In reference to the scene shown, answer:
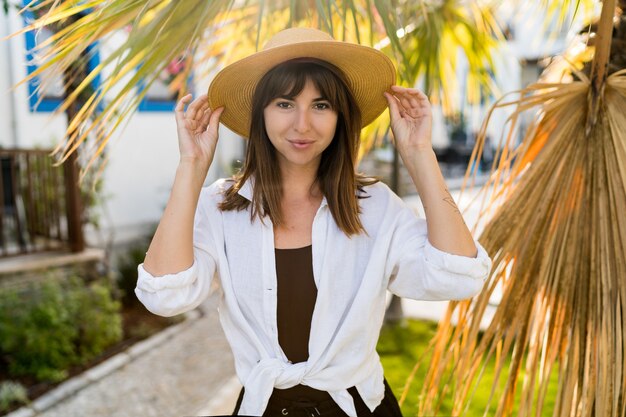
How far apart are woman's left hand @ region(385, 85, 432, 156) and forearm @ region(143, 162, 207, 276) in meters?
0.55

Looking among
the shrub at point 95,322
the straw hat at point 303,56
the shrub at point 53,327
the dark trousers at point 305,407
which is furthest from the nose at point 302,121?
the shrub at point 95,322

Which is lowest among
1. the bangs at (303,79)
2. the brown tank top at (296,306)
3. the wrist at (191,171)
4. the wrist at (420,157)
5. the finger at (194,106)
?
the brown tank top at (296,306)

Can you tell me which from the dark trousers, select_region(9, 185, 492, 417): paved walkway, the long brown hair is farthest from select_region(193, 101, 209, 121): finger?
select_region(9, 185, 492, 417): paved walkway

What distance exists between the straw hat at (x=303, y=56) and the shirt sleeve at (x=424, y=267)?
34cm

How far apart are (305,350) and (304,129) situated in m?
0.56

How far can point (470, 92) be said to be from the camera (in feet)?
15.8

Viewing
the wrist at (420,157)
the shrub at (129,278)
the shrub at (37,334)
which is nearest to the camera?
the wrist at (420,157)

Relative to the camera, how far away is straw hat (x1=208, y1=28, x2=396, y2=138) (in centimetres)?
161

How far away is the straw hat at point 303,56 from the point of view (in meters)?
1.61

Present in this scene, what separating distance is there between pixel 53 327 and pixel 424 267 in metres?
3.59

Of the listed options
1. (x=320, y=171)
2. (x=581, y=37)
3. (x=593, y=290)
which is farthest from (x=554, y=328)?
(x=581, y=37)

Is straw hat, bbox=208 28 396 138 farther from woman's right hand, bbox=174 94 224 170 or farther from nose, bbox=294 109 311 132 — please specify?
nose, bbox=294 109 311 132

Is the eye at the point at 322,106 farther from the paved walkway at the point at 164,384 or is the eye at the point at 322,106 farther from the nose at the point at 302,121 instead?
the paved walkway at the point at 164,384

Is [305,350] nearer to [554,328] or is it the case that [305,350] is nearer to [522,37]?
[554,328]
